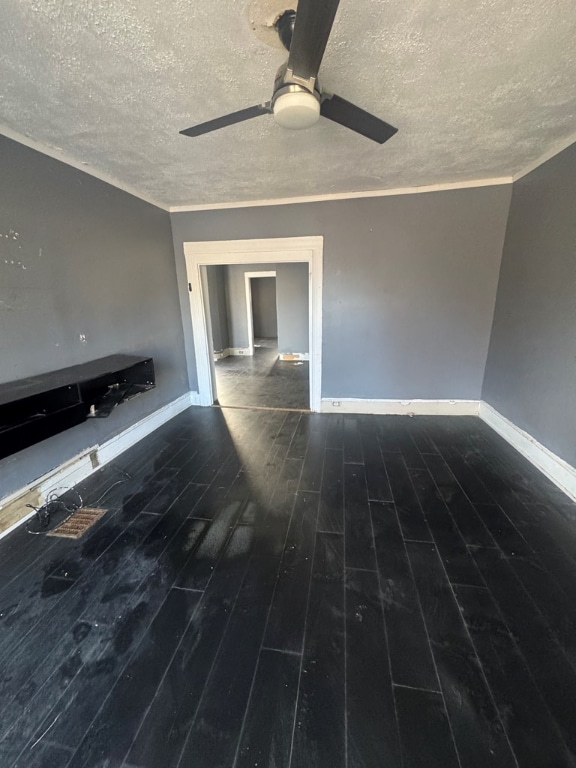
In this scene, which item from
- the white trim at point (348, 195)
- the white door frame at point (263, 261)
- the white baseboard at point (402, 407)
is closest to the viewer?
the white trim at point (348, 195)

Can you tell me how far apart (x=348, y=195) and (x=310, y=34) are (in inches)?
94.9

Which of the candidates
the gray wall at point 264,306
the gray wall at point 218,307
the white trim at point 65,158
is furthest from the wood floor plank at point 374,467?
the gray wall at point 264,306

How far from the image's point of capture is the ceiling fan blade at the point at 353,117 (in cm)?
126

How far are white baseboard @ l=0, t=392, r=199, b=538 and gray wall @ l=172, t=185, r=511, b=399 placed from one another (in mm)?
1643

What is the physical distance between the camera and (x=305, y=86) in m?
1.16

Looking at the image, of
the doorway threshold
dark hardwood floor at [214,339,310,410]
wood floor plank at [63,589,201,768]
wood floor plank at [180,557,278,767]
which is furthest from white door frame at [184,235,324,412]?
wood floor plank at [63,589,201,768]

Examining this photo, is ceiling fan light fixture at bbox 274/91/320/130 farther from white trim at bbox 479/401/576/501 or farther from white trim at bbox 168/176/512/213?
white trim at bbox 479/401/576/501

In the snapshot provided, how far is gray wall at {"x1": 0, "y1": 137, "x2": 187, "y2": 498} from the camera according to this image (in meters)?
1.91

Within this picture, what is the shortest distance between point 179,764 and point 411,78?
9.26 ft

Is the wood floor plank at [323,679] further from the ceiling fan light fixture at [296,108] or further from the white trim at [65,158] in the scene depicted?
the white trim at [65,158]

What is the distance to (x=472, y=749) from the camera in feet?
3.19

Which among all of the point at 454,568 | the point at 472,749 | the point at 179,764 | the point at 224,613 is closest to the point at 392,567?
the point at 454,568

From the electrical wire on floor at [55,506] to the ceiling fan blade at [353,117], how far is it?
2653mm

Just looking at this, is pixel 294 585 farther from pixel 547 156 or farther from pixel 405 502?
pixel 547 156
